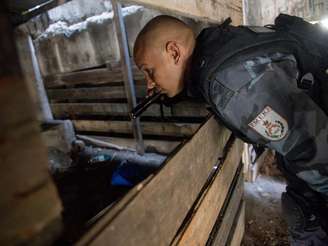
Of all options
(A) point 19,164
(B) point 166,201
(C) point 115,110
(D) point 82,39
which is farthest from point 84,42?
(A) point 19,164

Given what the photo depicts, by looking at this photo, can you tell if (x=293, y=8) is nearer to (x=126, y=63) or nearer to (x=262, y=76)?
(x=126, y=63)

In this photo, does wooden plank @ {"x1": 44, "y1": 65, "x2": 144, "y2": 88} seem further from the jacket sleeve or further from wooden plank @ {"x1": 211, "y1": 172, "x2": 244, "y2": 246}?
the jacket sleeve

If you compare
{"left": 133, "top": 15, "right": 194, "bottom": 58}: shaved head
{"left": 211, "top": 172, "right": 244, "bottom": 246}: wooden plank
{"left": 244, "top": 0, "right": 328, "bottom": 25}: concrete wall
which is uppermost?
{"left": 244, "top": 0, "right": 328, "bottom": 25}: concrete wall

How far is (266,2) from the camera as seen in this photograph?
12.0ft

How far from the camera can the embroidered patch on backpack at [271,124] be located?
0.89 m

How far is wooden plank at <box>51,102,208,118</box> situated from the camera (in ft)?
9.71

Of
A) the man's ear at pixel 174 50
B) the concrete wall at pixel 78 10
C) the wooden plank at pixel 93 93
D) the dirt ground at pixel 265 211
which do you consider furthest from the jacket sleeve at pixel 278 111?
the concrete wall at pixel 78 10

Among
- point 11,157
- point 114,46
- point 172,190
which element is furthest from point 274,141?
point 114,46

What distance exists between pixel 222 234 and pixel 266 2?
140 inches

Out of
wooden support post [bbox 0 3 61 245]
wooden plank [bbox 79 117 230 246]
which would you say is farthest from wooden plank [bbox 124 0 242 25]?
wooden support post [bbox 0 3 61 245]

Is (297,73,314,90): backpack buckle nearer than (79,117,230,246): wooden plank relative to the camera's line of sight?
No

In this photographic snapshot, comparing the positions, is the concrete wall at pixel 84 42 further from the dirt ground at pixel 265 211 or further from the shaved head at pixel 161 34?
the dirt ground at pixel 265 211

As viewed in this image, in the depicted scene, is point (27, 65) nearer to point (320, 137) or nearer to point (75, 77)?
point (75, 77)

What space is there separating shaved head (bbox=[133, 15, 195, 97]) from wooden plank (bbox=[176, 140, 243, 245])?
58 cm
